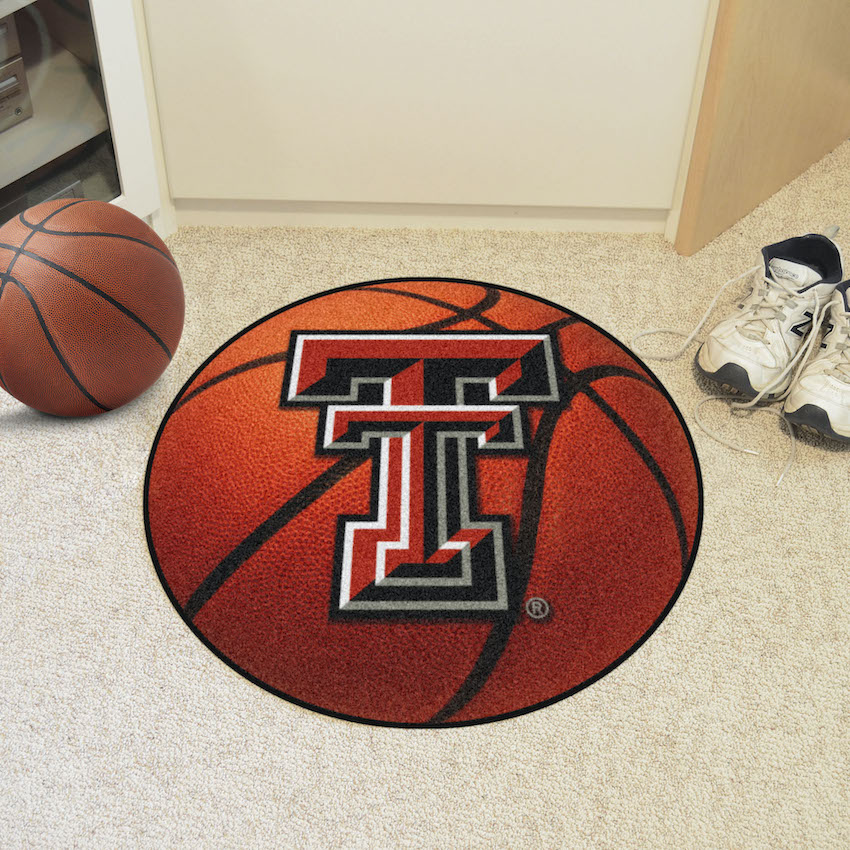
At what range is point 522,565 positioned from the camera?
168cm

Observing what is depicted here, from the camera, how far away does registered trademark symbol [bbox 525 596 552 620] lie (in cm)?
161

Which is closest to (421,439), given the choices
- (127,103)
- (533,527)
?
(533,527)

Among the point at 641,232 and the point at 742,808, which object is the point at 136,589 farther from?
the point at 641,232

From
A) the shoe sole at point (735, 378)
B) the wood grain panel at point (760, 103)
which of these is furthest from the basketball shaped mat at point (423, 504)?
the wood grain panel at point (760, 103)

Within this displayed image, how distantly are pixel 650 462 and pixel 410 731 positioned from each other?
710mm

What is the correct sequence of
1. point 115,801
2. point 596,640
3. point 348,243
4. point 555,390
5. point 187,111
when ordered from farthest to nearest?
1. point 348,243
2. point 187,111
3. point 555,390
4. point 596,640
5. point 115,801

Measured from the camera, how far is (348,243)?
2.34 metres

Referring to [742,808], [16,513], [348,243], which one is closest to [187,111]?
[348,243]

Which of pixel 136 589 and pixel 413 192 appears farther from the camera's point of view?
pixel 413 192

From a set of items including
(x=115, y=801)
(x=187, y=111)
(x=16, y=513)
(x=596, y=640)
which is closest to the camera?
(x=115, y=801)

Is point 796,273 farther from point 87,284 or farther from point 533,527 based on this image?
point 87,284

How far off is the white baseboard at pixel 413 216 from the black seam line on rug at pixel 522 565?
2.10 ft

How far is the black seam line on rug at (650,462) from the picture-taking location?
1732 mm

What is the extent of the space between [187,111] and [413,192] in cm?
54
